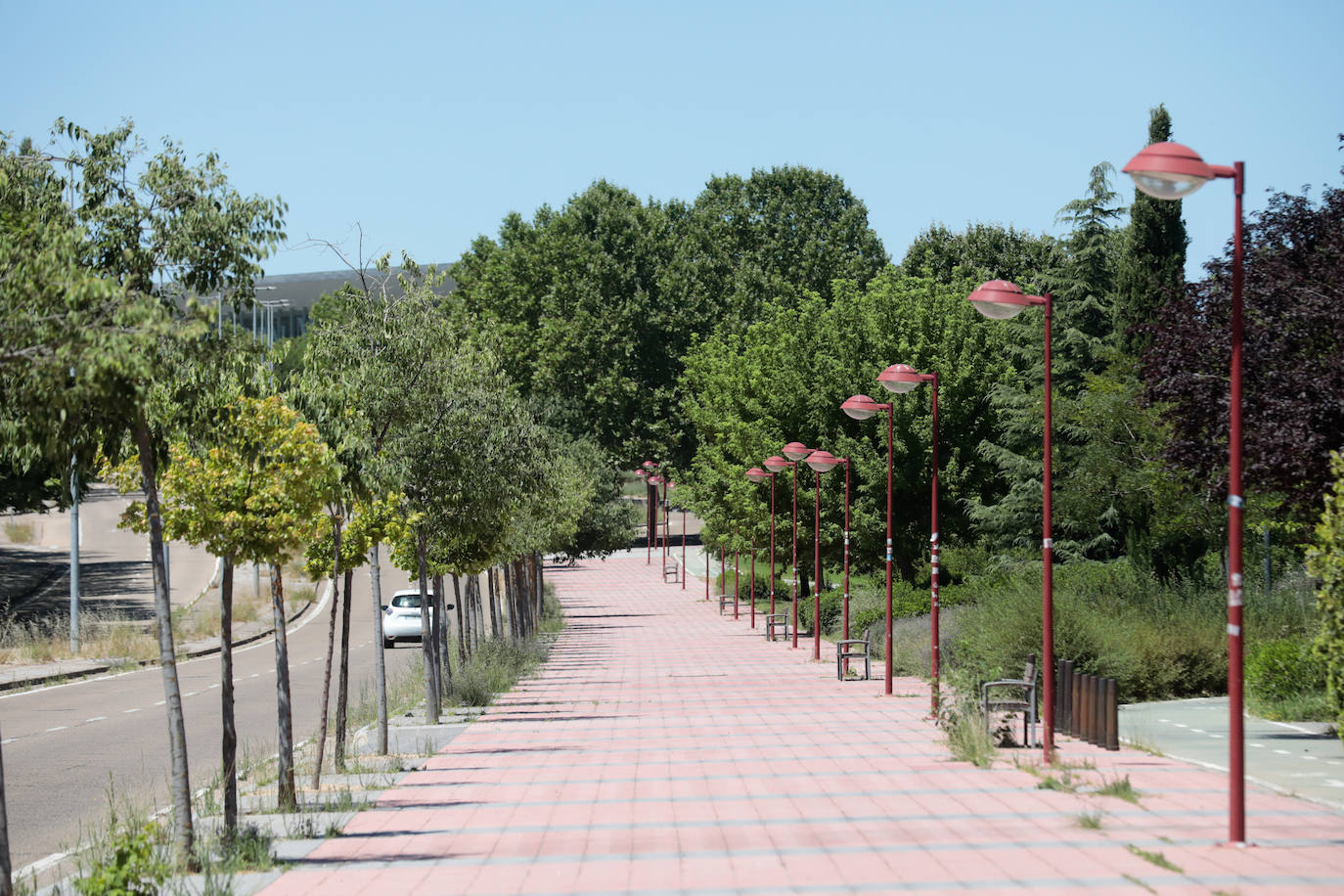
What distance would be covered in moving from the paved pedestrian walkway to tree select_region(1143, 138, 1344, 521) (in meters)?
4.28

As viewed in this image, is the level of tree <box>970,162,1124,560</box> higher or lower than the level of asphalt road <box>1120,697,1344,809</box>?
higher

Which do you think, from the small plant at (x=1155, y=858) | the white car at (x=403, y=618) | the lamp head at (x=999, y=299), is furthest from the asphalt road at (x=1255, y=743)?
the white car at (x=403, y=618)

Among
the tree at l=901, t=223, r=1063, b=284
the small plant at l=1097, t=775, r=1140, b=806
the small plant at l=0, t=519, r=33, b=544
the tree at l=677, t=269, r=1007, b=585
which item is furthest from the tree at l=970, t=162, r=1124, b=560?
the small plant at l=0, t=519, r=33, b=544

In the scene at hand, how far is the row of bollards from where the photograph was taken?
50.3ft

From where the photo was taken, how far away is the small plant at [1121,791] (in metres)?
11.8

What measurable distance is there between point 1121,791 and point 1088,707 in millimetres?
4342

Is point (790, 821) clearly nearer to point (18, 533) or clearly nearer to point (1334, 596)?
point (1334, 596)

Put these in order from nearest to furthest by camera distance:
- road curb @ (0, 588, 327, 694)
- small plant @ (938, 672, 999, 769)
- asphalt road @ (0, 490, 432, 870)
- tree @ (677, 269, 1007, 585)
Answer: asphalt road @ (0, 490, 432, 870), small plant @ (938, 672, 999, 769), road curb @ (0, 588, 327, 694), tree @ (677, 269, 1007, 585)

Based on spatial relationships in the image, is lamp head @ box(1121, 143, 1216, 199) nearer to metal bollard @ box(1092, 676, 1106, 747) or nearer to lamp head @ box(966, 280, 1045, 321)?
lamp head @ box(966, 280, 1045, 321)

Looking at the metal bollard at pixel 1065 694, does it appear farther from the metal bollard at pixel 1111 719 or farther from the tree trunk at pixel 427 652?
the tree trunk at pixel 427 652

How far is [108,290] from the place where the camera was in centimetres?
738

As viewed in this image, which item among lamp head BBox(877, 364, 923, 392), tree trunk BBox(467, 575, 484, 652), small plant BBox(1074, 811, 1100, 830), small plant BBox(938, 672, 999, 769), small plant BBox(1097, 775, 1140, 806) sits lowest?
tree trunk BBox(467, 575, 484, 652)

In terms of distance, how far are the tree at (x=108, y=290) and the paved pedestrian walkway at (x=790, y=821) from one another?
2.28m

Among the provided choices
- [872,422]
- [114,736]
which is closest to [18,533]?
[872,422]
